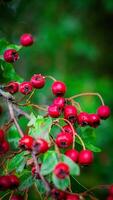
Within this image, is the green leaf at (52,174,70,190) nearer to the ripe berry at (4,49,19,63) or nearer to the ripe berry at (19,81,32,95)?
the ripe berry at (19,81,32,95)

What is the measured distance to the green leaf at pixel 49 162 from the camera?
1.46 meters

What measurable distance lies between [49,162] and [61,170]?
0.29 feet

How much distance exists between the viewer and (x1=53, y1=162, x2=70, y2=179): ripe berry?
1.40 metres

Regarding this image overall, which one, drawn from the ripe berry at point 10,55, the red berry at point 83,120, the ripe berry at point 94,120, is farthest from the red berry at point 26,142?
the ripe berry at point 10,55

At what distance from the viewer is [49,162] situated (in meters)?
1.48

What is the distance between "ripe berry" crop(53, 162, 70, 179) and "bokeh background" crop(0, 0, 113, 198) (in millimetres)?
3664

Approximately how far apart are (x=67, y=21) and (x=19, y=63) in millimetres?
994

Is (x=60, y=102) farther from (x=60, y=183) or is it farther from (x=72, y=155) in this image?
(x=60, y=183)

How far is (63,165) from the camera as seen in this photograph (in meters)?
1.41

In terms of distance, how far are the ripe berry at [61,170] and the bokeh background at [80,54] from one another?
3664mm

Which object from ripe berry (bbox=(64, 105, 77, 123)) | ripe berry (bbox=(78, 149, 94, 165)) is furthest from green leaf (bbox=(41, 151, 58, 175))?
ripe berry (bbox=(64, 105, 77, 123))

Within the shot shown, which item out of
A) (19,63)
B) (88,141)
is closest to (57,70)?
(19,63)

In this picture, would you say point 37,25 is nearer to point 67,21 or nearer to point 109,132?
point 67,21

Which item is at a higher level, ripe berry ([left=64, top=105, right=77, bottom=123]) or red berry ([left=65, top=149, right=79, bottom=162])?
ripe berry ([left=64, top=105, right=77, bottom=123])
